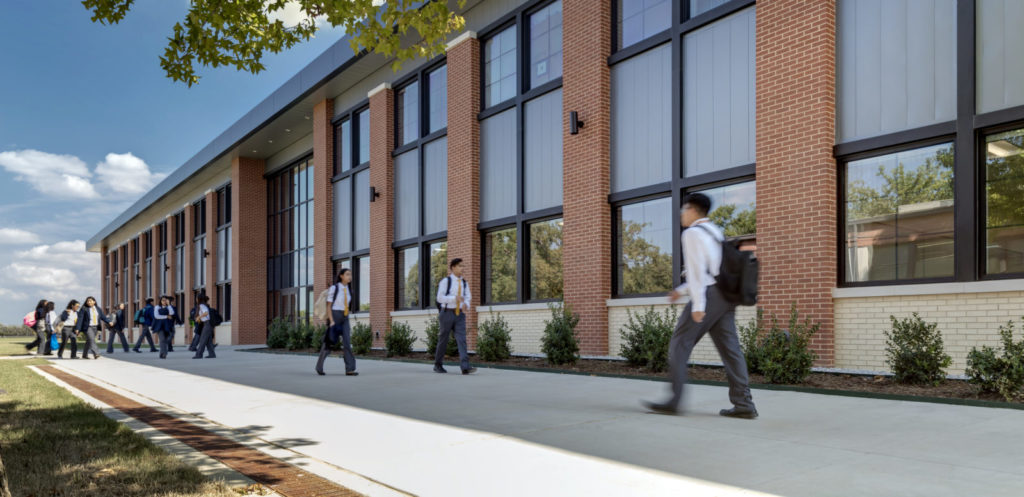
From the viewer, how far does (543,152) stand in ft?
53.1

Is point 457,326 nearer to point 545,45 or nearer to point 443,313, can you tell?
point 443,313

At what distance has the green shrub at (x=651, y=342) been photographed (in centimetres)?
1164

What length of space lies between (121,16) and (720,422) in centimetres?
735

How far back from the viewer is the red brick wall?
58.7ft

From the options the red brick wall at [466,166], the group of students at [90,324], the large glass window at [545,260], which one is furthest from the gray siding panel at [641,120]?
the group of students at [90,324]

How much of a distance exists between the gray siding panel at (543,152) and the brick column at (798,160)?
5055mm

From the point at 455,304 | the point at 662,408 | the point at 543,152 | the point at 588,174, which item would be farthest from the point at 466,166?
the point at 662,408

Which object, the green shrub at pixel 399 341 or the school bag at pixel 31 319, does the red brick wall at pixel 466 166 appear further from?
the school bag at pixel 31 319

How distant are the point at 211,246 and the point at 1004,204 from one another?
1303 inches

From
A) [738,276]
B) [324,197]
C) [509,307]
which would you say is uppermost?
[324,197]

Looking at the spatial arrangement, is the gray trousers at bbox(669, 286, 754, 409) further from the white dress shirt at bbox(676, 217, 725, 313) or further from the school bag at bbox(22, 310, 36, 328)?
the school bag at bbox(22, 310, 36, 328)

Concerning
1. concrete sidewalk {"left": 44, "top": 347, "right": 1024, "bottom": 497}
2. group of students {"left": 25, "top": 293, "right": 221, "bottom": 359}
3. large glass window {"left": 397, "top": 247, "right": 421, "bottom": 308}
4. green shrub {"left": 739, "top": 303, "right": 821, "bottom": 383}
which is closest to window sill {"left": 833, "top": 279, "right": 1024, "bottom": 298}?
green shrub {"left": 739, "top": 303, "right": 821, "bottom": 383}

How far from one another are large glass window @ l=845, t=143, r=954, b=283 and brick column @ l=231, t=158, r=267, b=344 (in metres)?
26.4

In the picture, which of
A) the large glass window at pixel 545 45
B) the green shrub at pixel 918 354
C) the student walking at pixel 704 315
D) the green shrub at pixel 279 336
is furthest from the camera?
the green shrub at pixel 279 336
